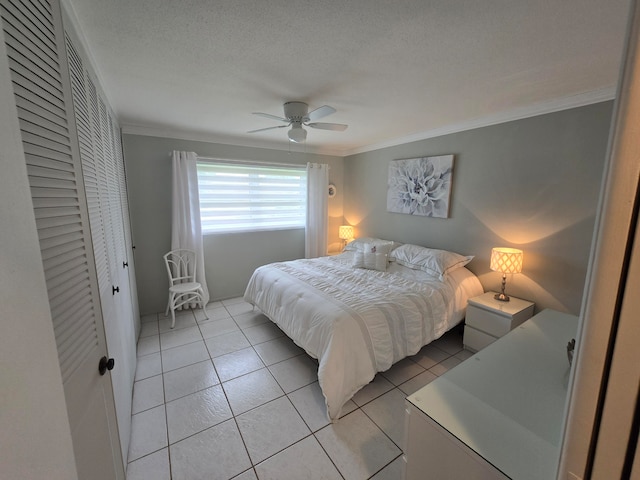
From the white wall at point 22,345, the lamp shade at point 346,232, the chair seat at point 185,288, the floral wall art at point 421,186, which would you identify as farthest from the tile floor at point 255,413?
the lamp shade at point 346,232

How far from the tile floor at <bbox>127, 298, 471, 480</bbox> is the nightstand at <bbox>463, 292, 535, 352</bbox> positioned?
0.22 meters

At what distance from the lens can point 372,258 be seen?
3332 millimetres

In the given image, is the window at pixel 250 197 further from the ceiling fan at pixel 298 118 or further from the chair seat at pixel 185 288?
the ceiling fan at pixel 298 118

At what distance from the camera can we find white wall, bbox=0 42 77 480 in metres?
0.43

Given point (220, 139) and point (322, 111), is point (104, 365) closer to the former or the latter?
point (322, 111)

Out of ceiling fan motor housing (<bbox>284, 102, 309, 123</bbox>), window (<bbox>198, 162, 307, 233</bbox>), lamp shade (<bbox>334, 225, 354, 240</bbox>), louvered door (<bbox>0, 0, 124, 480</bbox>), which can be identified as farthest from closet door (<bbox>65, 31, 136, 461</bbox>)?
lamp shade (<bbox>334, 225, 354, 240</bbox>)

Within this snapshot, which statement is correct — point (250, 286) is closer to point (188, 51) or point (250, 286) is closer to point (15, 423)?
point (188, 51)

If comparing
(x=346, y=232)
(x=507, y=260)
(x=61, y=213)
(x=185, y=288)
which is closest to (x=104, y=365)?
(x=61, y=213)

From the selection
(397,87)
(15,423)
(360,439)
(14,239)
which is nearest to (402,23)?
(397,87)

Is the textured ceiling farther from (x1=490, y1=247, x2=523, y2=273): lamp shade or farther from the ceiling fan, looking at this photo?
(x1=490, y1=247, x2=523, y2=273): lamp shade

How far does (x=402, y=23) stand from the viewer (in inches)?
52.0

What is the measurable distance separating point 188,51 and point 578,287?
11.5 ft

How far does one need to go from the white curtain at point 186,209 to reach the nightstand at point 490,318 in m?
3.20

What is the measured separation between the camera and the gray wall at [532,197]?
225 cm
